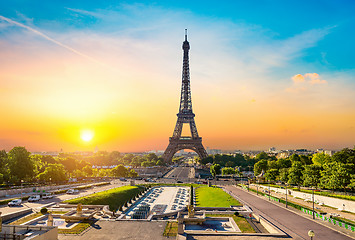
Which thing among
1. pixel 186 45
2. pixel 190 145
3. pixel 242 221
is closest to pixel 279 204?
pixel 242 221

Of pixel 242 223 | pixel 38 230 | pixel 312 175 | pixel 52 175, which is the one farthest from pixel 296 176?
pixel 52 175

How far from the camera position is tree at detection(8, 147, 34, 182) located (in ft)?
199

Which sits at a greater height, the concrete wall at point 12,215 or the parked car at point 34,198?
the concrete wall at point 12,215

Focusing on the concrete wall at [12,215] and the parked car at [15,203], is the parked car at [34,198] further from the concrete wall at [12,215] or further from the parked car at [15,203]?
the concrete wall at [12,215]

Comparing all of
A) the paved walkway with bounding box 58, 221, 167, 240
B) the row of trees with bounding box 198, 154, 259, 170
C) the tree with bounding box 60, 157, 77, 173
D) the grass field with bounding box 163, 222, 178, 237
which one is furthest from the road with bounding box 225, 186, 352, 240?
the row of trees with bounding box 198, 154, 259, 170

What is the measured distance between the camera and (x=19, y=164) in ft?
201

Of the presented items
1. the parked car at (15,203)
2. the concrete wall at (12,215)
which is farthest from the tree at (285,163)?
the concrete wall at (12,215)

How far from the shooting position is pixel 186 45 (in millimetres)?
129875

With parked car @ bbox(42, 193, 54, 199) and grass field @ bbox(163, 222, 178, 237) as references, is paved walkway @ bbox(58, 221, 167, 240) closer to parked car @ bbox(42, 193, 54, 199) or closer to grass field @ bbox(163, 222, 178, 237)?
grass field @ bbox(163, 222, 178, 237)

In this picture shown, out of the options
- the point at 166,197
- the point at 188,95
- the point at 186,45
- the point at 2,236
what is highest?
the point at 186,45

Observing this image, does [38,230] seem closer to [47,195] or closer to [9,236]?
[9,236]

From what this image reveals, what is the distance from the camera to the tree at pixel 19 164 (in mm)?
60719

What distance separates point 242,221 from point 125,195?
3132 centimetres

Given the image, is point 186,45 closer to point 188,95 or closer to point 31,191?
point 188,95
